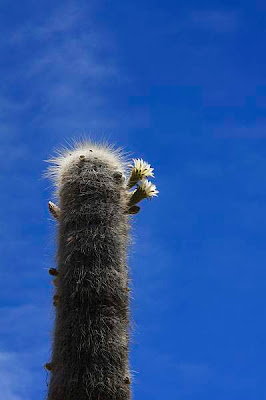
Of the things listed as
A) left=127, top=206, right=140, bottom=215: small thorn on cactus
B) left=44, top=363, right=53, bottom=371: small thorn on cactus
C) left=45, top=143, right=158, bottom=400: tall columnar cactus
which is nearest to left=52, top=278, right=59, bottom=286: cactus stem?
left=45, top=143, right=158, bottom=400: tall columnar cactus

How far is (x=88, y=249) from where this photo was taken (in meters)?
9.43

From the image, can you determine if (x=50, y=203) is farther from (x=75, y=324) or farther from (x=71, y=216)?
(x=75, y=324)

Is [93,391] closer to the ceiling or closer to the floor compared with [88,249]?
closer to the floor

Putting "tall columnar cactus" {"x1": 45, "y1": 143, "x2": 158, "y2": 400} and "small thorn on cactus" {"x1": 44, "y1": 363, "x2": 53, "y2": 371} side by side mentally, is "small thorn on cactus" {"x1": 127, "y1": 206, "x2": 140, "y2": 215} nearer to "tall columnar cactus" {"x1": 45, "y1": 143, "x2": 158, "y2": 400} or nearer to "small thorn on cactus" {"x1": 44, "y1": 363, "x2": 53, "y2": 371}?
"tall columnar cactus" {"x1": 45, "y1": 143, "x2": 158, "y2": 400}

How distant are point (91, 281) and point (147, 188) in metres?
1.77

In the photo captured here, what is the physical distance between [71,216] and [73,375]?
1833 mm

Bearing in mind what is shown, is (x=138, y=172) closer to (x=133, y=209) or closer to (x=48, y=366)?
(x=133, y=209)

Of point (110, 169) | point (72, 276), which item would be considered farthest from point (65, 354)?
point (110, 169)

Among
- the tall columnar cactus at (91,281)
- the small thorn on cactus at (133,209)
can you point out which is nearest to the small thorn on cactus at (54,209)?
→ the tall columnar cactus at (91,281)

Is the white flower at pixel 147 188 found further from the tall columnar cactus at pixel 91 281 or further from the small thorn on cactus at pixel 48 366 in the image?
the small thorn on cactus at pixel 48 366

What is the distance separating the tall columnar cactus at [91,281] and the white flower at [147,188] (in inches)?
7.4

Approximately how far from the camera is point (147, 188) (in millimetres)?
10594

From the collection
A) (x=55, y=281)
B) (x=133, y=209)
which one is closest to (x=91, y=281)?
(x=55, y=281)

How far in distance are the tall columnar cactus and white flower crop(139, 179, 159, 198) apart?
19 centimetres
